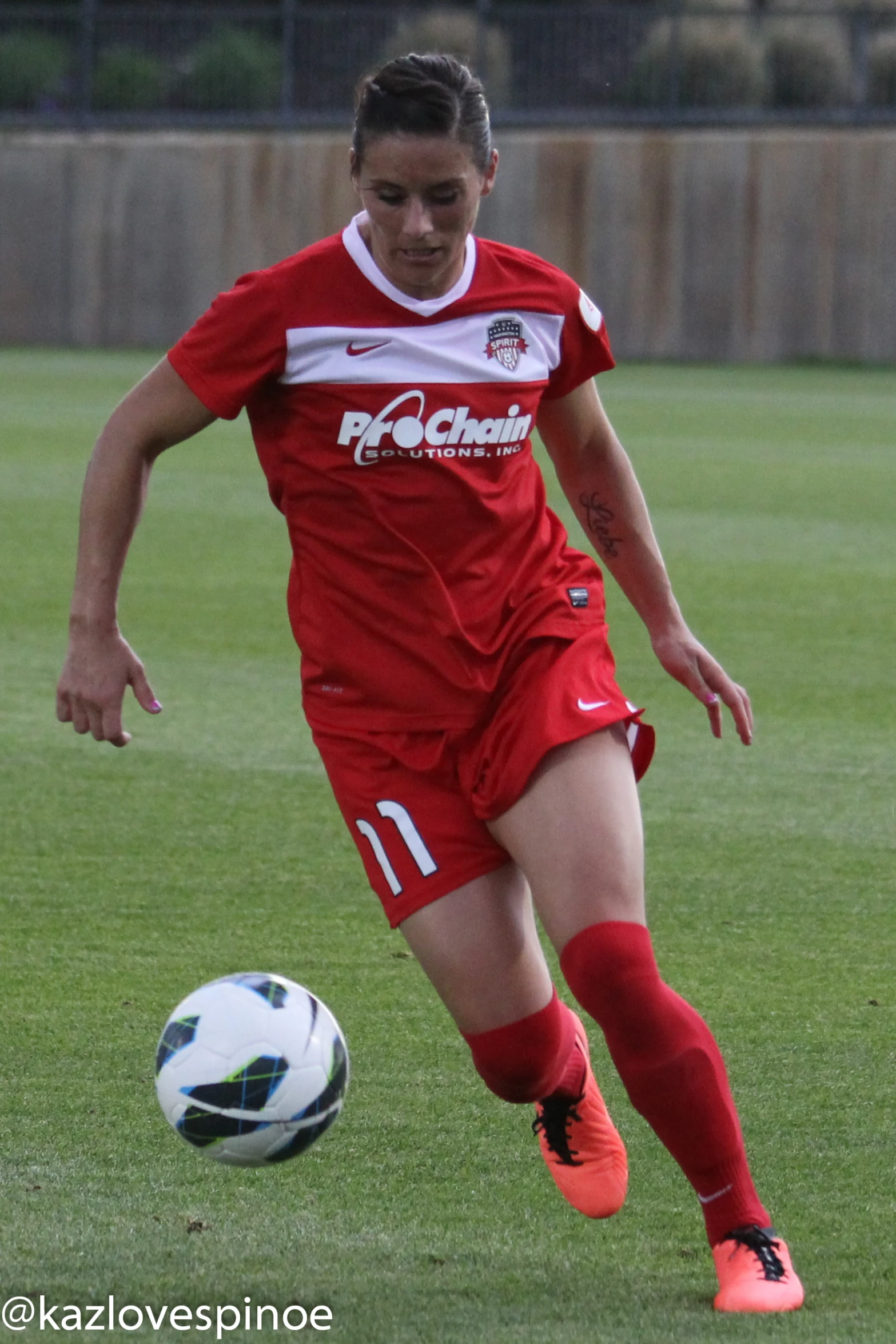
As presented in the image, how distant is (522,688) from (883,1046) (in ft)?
4.81

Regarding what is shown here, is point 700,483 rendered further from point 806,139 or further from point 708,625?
point 806,139

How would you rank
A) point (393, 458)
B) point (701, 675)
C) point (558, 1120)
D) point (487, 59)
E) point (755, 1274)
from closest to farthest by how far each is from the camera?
point (755, 1274) → point (393, 458) → point (558, 1120) → point (701, 675) → point (487, 59)

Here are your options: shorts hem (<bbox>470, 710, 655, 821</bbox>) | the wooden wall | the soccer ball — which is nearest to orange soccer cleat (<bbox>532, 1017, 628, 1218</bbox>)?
the soccer ball

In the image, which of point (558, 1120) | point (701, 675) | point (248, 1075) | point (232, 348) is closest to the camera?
point (248, 1075)

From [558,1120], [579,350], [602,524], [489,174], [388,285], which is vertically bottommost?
[558,1120]

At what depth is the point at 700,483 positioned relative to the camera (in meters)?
15.0

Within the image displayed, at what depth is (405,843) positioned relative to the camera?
3.70 metres

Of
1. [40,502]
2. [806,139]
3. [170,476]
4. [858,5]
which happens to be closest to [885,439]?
[170,476]

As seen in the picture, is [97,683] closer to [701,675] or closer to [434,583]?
[434,583]

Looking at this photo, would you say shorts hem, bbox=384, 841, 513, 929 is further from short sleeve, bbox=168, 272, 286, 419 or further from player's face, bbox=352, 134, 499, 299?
player's face, bbox=352, 134, 499, 299

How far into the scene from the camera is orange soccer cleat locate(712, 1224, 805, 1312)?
128 inches

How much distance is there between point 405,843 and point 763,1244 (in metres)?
0.93

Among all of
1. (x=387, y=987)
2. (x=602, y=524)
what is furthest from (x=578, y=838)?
(x=387, y=987)

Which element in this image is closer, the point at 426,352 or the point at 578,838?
the point at 578,838
